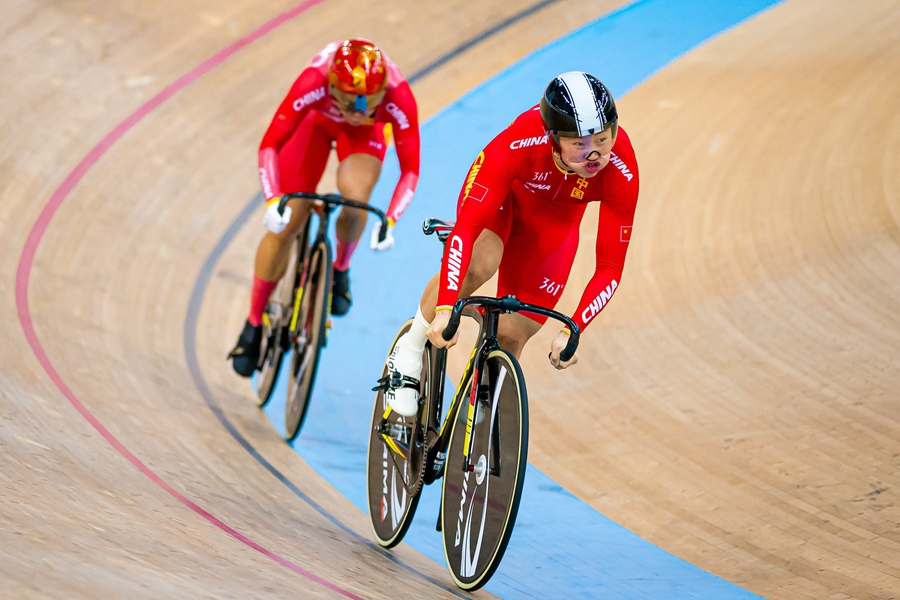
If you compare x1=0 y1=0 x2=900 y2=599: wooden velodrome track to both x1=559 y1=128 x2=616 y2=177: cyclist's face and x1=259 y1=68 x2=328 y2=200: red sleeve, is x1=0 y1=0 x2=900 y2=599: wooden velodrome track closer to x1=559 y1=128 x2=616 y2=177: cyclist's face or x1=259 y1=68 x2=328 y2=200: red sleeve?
x1=259 y1=68 x2=328 y2=200: red sleeve

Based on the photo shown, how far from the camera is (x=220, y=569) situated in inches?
86.0

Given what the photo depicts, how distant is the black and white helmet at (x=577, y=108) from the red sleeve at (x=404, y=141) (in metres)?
1.42

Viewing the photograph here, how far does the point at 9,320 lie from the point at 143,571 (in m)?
2.44

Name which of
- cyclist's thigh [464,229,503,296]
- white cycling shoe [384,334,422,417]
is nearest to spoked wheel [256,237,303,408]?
white cycling shoe [384,334,422,417]

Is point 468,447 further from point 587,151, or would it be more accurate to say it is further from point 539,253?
point 587,151

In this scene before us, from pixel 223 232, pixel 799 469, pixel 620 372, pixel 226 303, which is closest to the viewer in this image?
pixel 799 469

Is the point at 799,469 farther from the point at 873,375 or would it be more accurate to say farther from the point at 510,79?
the point at 510,79

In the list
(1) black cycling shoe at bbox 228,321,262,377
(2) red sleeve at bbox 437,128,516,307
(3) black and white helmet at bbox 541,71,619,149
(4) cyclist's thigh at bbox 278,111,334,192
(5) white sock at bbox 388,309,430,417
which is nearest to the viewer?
(3) black and white helmet at bbox 541,71,619,149

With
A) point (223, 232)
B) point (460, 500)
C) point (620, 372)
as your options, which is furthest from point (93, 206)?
point (460, 500)

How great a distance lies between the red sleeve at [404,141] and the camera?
12.4ft

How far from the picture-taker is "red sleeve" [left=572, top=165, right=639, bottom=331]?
2.55 meters

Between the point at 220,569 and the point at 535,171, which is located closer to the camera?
the point at 220,569

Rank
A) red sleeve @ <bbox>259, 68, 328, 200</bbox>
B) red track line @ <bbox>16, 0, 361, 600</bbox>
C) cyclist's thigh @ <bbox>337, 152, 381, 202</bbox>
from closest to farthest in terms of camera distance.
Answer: red track line @ <bbox>16, 0, 361, 600</bbox> < red sleeve @ <bbox>259, 68, 328, 200</bbox> < cyclist's thigh @ <bbox>337, 152, 381, 202</bbox>

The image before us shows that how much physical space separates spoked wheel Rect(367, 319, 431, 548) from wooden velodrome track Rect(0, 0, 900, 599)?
0.13 meters
